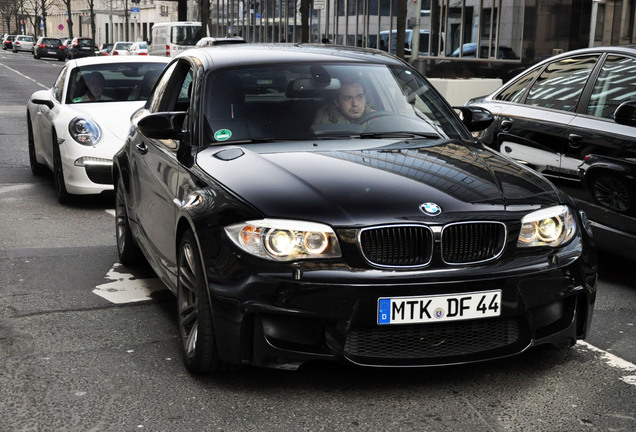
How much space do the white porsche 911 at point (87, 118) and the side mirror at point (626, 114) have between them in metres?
5.03

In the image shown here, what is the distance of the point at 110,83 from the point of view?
1066cm

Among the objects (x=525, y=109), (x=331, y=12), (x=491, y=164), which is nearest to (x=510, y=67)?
(x=331, y=12)

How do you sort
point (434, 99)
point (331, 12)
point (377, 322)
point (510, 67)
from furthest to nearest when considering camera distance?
point (331, 12) → point (510, 67) → point (434, 99) → point (377, 322)

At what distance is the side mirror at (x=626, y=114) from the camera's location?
5930 mm

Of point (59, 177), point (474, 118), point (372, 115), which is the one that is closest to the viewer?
point (372, 115)

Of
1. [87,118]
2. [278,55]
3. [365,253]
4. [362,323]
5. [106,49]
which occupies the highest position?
[278,55]

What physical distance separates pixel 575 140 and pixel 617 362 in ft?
7.38

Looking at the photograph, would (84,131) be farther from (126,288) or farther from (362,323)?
(362,323)

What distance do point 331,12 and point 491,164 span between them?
42.0m

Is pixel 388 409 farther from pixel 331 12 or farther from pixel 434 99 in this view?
pixel 331 12

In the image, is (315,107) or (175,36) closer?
(315,107)

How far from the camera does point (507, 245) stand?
13.3 ft

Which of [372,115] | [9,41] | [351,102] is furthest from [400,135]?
[9,41]

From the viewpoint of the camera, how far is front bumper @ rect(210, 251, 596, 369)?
3883 millimetres
